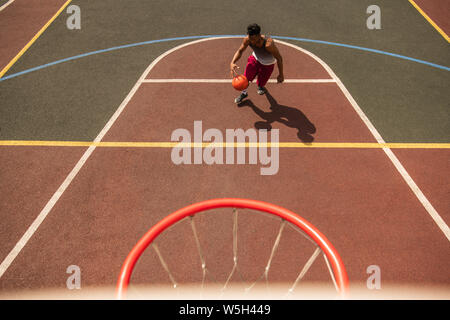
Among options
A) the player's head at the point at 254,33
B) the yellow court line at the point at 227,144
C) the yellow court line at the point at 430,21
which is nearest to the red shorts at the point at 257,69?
the player's head at the point at 254,33

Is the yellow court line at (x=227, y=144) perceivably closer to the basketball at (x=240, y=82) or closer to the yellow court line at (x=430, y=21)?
the basketball at (x=240, y=82)

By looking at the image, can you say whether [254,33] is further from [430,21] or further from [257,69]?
[430,21]

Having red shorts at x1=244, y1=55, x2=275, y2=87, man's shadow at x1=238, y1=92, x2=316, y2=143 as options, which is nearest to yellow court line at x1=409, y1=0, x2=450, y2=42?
man's shadow at x1=238, y1=92, x2=316, y2=143

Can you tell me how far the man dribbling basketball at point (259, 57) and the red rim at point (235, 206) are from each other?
12.0 ft

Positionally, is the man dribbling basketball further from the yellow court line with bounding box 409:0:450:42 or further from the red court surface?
the yellow court line with bounding box 409:0:450:42

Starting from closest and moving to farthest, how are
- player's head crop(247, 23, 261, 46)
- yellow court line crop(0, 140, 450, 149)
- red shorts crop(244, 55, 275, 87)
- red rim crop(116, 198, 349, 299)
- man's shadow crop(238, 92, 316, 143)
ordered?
red rim crop(116, 198, 349, 299) < player's head crop(247, 23, 261, 46) < yellow court line crop(0, 140, 450, 149) < man's shadow crop(238, 92, 316, 143) < red shorts crop(244, 55, 275, 87)

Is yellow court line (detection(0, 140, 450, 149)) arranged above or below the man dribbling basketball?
below

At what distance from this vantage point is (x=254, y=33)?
17.3 ft

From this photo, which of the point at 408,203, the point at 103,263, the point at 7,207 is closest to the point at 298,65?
the point at 408,203

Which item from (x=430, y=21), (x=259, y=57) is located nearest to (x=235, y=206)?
(x=259, y=57)

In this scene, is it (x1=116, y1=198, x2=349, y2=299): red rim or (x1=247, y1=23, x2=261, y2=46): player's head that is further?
(x1=247, y1=23, x2=261, y2=46): player's head

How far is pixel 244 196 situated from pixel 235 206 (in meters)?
1.98

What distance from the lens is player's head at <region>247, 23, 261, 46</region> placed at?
519 cm
